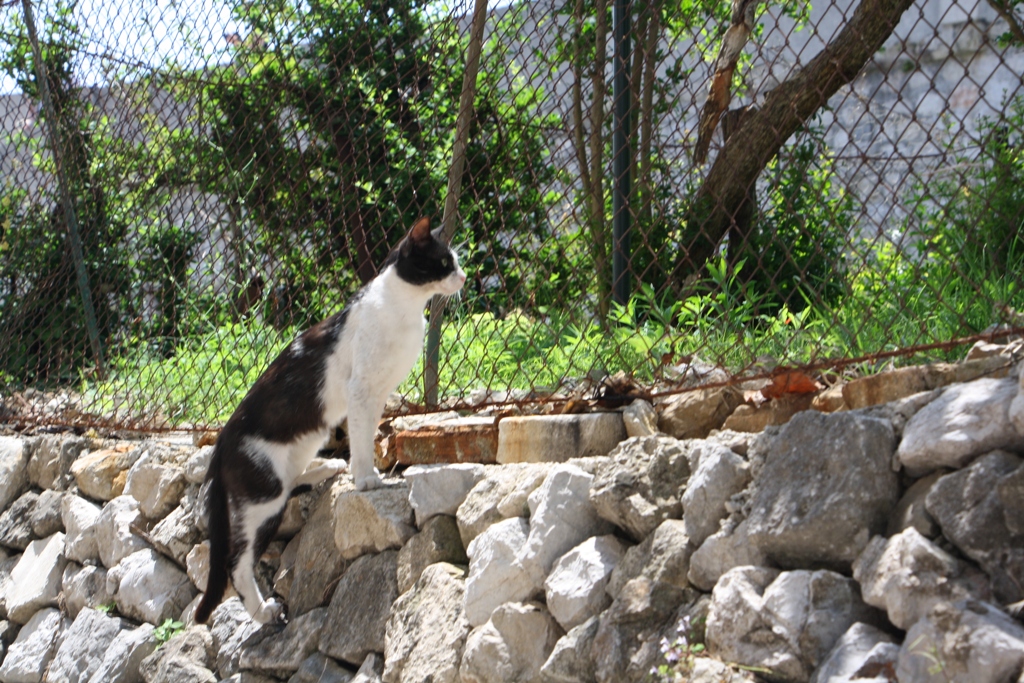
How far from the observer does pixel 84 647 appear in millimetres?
3662

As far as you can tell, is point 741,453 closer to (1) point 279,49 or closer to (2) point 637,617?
(2) point 637,617

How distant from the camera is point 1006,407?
63.7 inches

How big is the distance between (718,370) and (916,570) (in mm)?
1151

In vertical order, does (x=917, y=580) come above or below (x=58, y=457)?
above

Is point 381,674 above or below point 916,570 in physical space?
below

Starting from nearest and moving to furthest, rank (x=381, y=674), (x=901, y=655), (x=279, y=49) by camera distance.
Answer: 1. (x=901, y=655)
2. (x=381, y=674)
3. (x=279, y=49)

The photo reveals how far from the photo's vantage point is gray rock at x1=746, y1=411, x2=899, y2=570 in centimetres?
171

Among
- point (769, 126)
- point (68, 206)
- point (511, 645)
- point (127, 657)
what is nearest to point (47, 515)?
point (127, 657)

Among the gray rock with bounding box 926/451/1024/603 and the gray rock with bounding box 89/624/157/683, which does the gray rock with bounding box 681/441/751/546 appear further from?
the gray rock with bounding box 89/624/157/683

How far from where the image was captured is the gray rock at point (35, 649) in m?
3.90

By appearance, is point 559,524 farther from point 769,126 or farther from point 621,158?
point 769,126

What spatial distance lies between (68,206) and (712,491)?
155 inches

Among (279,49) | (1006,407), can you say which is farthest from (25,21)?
(1006,407)

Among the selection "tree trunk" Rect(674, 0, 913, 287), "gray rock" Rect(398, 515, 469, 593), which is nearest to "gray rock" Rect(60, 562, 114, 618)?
"gray rock" Rect(398, 515, 469, 593)
